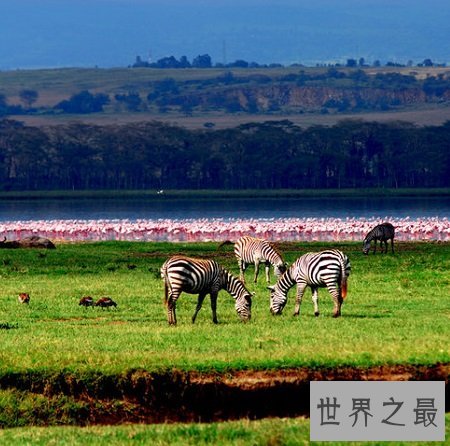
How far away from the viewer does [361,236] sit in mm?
55500

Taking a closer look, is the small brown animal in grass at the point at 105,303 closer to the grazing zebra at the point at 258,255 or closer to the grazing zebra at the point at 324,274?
the grazing zebra at the point at 324,274

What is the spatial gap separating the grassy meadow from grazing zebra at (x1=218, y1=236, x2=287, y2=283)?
0.48m

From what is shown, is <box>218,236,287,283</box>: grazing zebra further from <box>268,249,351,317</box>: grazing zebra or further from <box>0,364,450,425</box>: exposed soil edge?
<box>0,364,450,425</box>: exposed soil edge

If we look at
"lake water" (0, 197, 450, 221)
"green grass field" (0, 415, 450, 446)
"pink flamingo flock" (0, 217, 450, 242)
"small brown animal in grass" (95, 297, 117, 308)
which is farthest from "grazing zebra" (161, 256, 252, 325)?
"lake water" (0, 197, 450, 221)

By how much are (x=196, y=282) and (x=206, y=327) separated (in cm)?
72

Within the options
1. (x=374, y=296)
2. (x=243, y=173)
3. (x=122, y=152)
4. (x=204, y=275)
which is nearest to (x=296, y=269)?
(x=204, y=275)

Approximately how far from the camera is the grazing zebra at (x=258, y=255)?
31.2 metres

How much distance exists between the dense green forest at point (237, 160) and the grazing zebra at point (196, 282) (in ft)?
465

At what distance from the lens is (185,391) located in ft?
55.3

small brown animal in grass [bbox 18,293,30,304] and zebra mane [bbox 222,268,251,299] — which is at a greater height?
zebra mane [bbox 222,268,251,299]

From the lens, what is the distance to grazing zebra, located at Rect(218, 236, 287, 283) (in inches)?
1227

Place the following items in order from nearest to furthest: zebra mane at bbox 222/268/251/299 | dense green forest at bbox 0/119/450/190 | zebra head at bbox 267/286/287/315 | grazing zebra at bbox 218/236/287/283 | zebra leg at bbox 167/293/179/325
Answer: zebra leg at bbox 167/293/179/325 → zebra mane at bbox 222/268/251/299 → zebra head at bbox 267/286/287/315 → grazing zebra at bbox 218/236/287/283 → dense green forest at bbox 0/119/450/190

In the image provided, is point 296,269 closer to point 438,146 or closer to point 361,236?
point 361,236

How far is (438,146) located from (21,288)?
15024 cm
